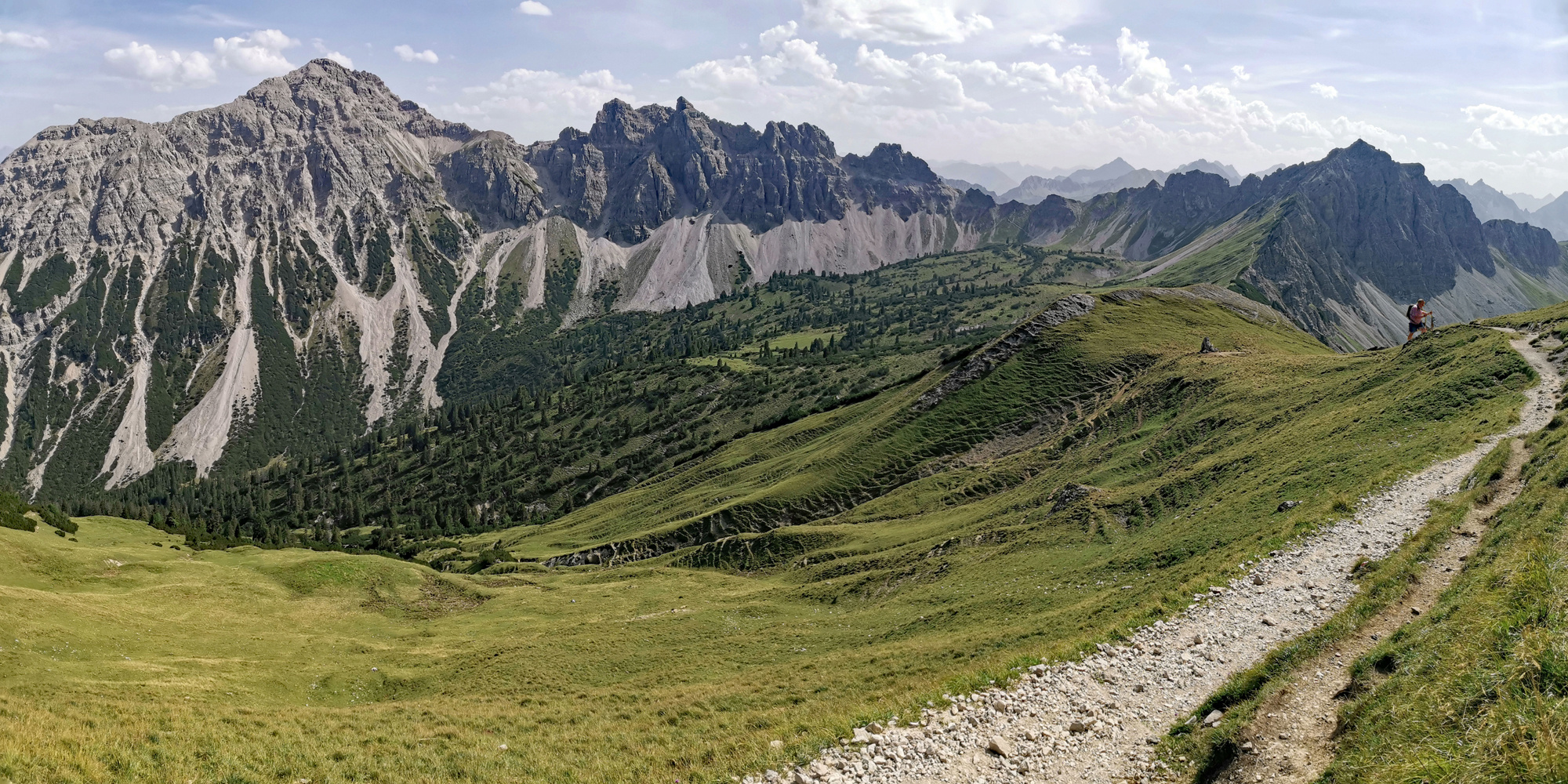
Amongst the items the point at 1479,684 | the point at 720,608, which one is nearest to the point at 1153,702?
the point at 1479,684

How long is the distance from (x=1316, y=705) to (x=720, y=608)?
162 feet

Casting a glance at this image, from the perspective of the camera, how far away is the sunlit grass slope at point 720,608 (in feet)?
89.2

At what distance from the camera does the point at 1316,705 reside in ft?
65.5

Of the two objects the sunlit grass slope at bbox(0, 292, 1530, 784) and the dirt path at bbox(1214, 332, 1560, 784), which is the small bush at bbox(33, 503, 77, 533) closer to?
the sunlit grass slope at bbox(0, 292, 1530, 784)

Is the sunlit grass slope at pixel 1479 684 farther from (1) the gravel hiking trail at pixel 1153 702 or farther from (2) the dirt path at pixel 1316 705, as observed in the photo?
(1) the gravel hiking trail at pixel 1153 702

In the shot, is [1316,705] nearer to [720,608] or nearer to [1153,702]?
[1153,702]

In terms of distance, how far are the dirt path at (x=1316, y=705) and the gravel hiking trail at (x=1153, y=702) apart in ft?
0.15

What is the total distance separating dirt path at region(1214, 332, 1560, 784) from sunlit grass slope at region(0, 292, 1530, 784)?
7798mm


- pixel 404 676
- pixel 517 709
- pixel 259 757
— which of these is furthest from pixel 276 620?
pixel 259 757

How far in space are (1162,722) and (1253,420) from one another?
59.4 metres

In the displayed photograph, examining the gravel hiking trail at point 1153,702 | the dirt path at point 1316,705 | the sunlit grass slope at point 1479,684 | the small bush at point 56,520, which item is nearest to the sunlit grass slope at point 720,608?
the gravel hiking trail at point 1153,702

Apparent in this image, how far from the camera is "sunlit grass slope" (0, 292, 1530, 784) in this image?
2720 centimetres

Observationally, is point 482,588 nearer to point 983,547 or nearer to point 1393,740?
point 983,547

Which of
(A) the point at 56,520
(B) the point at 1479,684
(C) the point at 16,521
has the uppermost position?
(B) the point at 1479,684
